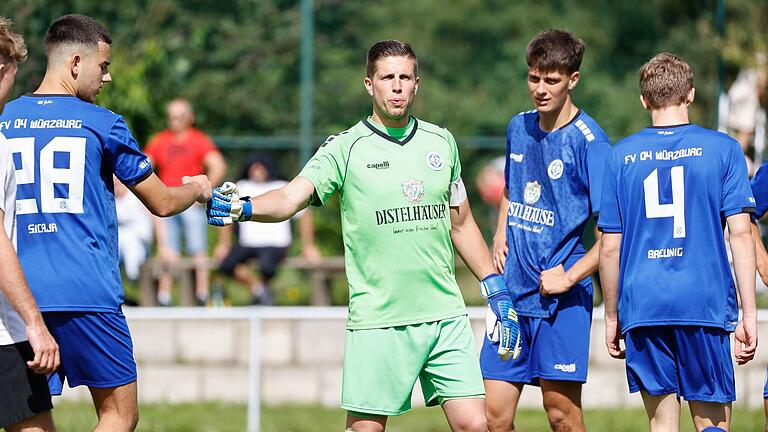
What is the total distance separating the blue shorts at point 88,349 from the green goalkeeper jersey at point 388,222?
109cm

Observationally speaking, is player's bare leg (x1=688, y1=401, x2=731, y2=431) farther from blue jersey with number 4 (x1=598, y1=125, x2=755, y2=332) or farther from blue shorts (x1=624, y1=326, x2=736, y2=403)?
blue jersey with number 4 (x1=598, y1=125, x2=755, y2=332)

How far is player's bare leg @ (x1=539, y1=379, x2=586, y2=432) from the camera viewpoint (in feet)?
22.5

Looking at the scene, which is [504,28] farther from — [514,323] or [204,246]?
[514,323]

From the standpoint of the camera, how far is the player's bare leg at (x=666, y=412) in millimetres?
6281

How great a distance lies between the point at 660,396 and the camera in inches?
248

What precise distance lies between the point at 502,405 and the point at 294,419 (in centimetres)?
334

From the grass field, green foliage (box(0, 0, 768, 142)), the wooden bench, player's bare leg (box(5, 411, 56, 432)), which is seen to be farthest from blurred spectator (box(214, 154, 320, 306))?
player's bare leg (box(5, 411, 56, 432))

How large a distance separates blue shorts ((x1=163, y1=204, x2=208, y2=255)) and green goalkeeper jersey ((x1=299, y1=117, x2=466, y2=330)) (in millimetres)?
6053

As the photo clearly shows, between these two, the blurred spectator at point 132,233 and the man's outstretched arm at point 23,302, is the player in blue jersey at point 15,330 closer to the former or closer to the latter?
the man's outstretched arm at point 23,302

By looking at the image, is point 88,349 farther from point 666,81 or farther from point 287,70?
point 287,70

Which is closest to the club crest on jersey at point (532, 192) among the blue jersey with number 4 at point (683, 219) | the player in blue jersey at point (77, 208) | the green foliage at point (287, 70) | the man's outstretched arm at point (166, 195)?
the blue jersey with number 4 at point (683, 219)

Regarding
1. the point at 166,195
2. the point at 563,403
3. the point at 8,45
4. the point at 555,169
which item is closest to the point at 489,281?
the point at 555,169

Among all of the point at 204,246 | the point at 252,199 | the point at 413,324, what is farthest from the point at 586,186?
the point at 204,246

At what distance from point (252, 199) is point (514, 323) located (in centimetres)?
151
